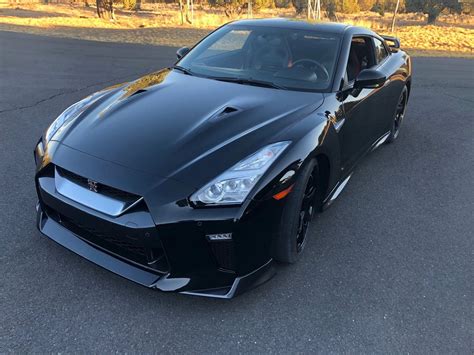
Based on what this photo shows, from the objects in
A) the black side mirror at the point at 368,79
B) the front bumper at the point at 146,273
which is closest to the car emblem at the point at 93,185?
the front bumper at the point at 146,273

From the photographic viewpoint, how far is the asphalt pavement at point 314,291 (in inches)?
85.8

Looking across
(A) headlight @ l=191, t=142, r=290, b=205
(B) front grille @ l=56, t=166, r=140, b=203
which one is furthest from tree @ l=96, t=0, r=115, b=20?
(A) headlight @ l=191, t=142, r=290, b=205

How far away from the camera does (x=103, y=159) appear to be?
2.36 meters

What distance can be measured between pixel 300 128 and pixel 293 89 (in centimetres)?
67

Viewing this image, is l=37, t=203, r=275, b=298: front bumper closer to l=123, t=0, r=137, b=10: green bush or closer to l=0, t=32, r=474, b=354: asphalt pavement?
l=0, t=32, r=474, b=354: asphalt pavement

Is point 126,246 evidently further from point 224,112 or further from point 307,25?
point 307,25

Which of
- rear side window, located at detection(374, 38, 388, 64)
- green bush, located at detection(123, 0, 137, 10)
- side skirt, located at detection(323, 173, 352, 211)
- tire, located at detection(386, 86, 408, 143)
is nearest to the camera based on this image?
side skirt, located at detection(323, 173, 352, 211)

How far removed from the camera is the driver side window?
3.59 m

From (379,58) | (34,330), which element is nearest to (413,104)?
(379,58)

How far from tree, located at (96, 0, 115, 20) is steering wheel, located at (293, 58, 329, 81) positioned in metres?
24.9

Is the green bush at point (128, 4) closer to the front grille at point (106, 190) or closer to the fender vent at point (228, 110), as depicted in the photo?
the fender vent at point (228, 110)

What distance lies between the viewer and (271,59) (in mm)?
3568

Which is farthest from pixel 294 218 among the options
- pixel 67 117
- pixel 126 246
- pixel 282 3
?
pixel 282 3

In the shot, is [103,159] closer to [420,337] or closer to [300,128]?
[300,128]
